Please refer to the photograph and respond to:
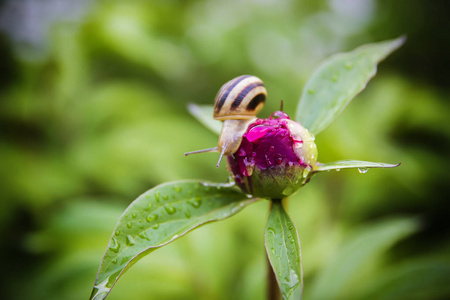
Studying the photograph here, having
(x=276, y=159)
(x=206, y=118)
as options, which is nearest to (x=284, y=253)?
(x=276, y=159)

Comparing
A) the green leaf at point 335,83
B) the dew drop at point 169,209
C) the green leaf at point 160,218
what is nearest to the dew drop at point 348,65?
the green leaf at point 335,83

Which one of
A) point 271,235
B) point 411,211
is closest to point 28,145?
point 271,235

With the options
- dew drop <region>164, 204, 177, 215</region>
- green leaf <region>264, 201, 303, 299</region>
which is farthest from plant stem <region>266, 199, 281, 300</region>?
dew drop <region>164, 204, 177, 215</region>

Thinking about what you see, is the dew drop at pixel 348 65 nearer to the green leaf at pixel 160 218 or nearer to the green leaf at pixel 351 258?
the green leaf at pixel 160 218

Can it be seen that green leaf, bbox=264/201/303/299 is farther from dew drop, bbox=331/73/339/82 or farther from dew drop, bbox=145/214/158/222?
dew drop, bbox=331/73/339/82

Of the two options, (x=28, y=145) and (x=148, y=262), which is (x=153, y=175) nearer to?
(x=148, y=262)

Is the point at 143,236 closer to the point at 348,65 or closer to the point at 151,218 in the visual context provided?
the point at 151,218

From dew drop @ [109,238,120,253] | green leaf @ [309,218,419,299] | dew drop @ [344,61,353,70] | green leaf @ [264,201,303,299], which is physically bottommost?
green leaf @ [309,218,419,299]
